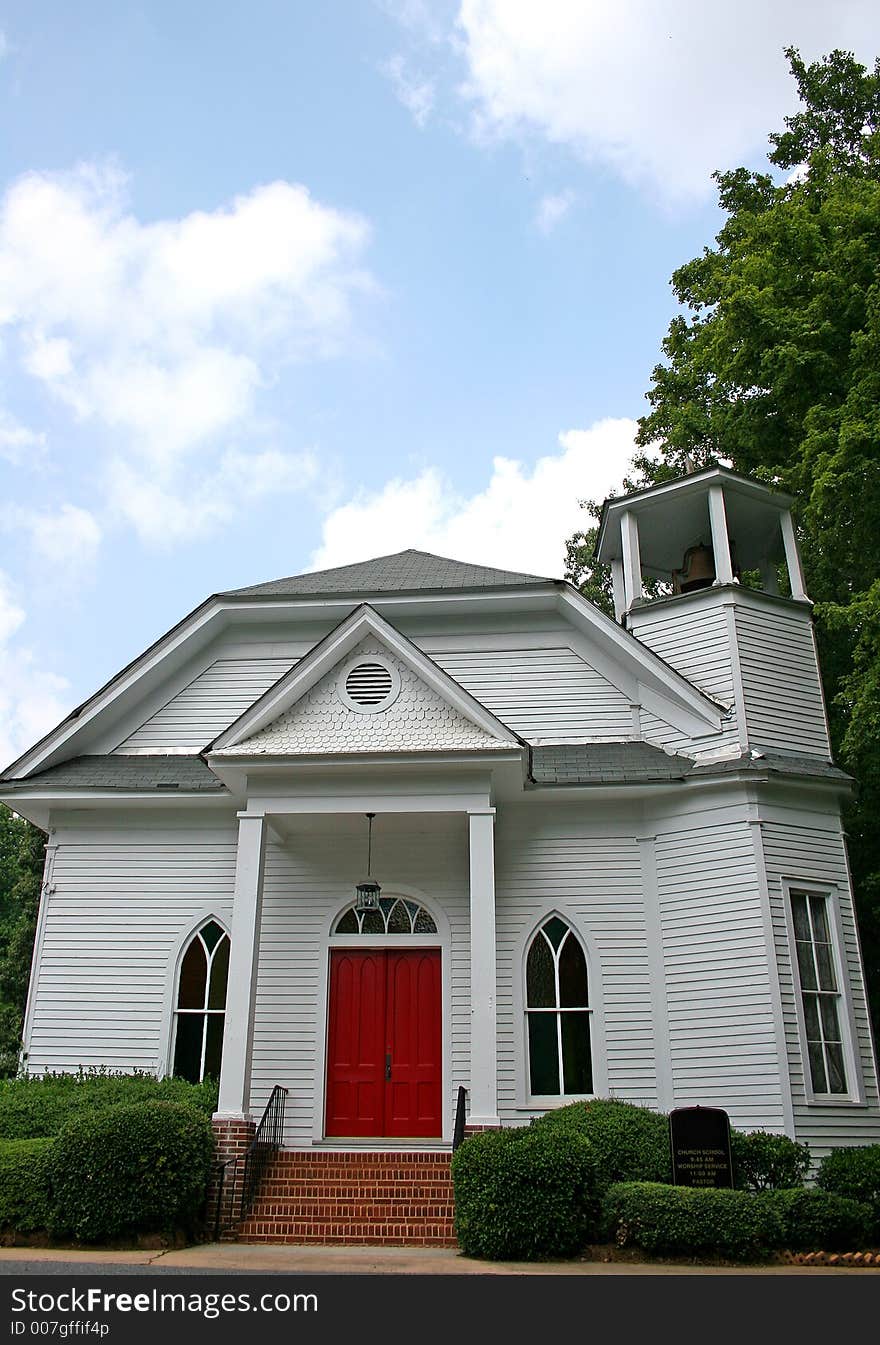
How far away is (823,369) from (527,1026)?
10217 mm

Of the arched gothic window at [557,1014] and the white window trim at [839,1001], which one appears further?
the arched gothic window at [557,1014]

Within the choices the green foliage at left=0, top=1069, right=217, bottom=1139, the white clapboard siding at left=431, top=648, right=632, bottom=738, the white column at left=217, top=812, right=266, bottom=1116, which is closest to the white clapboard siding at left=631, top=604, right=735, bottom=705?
the white clapboard siding at left=431, top=648, right=632, bottom=738

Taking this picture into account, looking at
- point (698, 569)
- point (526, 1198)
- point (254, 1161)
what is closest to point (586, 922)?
point (526, 1198)

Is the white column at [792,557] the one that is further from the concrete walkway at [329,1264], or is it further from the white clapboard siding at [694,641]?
the concrete walkway at [329,1264]

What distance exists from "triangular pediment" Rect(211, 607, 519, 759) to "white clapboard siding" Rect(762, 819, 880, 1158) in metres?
3.53

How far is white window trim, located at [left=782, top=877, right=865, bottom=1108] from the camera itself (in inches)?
451

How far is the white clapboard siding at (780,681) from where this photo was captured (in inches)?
522

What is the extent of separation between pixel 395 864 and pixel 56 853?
4504 millimetres

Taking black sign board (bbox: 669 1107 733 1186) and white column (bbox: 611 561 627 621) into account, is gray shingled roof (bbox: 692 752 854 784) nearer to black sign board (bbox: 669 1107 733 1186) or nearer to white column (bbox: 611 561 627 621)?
white column (bbox: 611 561 627 621)

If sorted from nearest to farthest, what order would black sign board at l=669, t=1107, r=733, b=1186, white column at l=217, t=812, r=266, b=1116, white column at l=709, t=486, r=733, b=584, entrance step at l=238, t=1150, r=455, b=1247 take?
black sign board at l=669, t=1107, r=733, b=1186 → entrance step at l=238, t=1150, r=455, b=1247 → white column at l=217, t=812, r=266, b=1116 → white column at l=709, t=486, r=733, b=584

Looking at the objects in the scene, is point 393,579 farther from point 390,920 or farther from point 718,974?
point 718,974

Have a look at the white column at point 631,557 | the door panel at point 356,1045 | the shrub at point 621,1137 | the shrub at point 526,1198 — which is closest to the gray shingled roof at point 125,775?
the door panel at point 356,1045

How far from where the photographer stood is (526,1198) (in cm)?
891

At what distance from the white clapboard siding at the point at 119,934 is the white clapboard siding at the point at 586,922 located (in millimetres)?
3599
